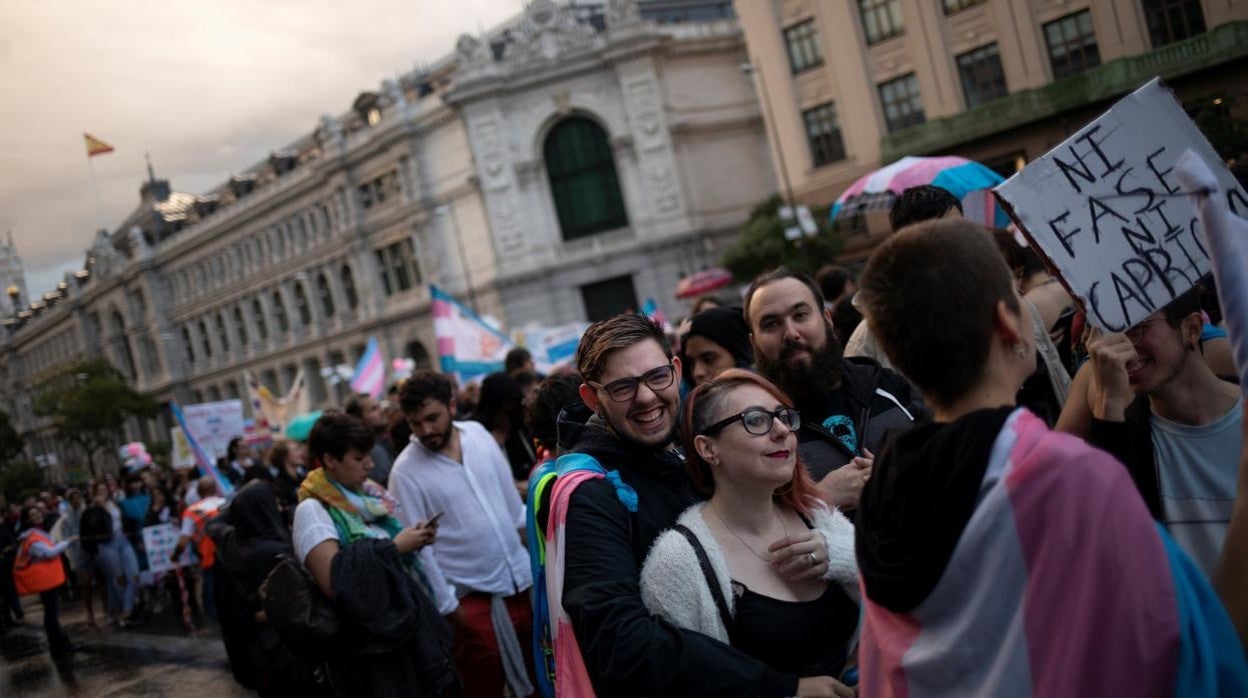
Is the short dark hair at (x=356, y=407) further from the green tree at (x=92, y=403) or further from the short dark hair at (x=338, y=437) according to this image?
the green tree at (x=92, y=403)

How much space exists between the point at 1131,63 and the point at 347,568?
71.6ft

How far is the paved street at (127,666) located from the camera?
995cm

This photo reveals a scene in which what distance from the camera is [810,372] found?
3.91 metres

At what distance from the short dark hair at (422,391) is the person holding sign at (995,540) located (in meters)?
4.02

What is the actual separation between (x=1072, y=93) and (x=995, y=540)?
25.4 meters

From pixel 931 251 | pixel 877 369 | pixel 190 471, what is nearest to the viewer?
pixel 931 251

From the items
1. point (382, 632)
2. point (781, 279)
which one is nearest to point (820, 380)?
point (781, 279)

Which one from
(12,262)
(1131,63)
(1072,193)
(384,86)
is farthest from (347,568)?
(12,262)

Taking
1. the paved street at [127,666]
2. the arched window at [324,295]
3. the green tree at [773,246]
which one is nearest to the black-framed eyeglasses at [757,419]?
the paved street at [127,666]

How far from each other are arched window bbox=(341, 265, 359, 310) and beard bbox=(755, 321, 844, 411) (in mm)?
52799

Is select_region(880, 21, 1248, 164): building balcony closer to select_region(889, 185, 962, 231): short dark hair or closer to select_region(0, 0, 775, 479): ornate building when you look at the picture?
select_region(889, 185, 962, 231): short dark hair

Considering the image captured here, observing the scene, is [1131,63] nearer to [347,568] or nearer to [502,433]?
[502,433]

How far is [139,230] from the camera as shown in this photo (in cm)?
7700

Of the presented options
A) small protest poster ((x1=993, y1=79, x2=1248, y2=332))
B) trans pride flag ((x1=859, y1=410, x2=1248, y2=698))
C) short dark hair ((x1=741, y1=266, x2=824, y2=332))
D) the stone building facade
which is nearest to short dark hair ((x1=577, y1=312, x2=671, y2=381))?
short dark hair ((x1=741, y1=266, x2=824, y2=332))
